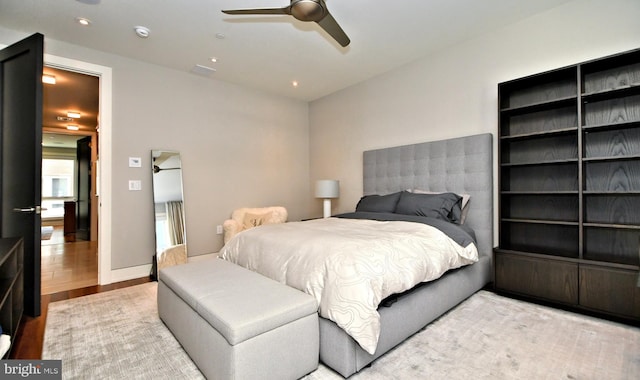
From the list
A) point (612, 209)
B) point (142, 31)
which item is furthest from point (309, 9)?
point (612, 209)

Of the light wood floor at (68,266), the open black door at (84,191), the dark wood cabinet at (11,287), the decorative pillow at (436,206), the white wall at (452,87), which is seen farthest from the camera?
the open black door at (84,191)

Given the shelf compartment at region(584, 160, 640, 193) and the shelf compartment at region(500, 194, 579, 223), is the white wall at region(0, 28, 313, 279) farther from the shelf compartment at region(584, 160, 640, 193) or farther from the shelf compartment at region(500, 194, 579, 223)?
the shelf compartment at region(584, 160, 640, 193)

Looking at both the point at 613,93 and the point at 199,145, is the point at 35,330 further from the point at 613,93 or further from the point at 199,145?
the point at 613,93

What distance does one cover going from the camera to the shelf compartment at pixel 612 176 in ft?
7.86

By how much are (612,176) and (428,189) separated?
1622 mm

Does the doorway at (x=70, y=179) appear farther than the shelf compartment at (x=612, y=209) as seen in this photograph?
Yes

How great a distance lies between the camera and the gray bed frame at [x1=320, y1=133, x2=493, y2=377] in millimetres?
1696

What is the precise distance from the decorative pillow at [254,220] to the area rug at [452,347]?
196 cm

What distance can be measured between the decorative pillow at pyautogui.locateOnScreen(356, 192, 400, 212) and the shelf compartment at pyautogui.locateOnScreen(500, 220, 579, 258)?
1122 mm

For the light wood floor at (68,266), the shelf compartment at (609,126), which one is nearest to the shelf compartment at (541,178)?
the shelf compartment at (609,126)

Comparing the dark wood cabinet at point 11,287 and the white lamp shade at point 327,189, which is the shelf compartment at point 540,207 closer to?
the white lamp shade at point 327,189

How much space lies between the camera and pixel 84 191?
22.8ft

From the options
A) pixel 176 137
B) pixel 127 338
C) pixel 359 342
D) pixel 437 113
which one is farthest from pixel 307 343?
pixel 176 137

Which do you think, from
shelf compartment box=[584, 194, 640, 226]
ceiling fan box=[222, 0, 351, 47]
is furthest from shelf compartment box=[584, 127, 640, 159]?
ceiling fan box=[222, 0, 351, 47]
